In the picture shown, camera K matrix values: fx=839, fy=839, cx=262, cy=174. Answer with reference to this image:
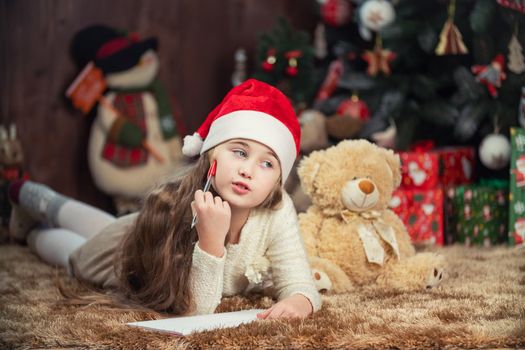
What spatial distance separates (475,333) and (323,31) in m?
2.03

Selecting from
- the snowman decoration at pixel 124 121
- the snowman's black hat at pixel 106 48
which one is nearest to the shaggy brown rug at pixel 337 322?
the snowman decoration at pixel 124 121

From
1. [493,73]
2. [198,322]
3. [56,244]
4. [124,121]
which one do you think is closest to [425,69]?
[493,73]

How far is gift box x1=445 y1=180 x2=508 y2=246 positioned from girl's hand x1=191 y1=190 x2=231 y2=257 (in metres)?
1.25

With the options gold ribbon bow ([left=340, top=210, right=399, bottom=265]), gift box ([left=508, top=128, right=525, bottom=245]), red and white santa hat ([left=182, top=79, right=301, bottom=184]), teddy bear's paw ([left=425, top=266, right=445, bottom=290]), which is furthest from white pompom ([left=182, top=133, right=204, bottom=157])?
gift box ([left=508, top=128, right=525, bottom=245])

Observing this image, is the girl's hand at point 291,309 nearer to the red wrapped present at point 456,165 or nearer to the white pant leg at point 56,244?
the white pant leg at point 56,244

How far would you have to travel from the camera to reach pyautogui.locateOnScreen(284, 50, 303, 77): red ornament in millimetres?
2959

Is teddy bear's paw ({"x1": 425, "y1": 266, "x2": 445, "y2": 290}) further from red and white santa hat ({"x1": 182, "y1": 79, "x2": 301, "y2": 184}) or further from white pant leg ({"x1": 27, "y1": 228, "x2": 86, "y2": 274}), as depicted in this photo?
white pant leg ({"x1": 27, "y1": 228, "x2": 86, "y2": 274})

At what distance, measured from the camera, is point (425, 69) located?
294 cm

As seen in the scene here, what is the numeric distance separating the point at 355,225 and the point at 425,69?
1.25m

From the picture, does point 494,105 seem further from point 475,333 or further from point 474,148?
point 475,333

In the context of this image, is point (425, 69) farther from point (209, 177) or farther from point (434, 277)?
point (209, 177)

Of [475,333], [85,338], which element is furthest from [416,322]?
[85,338]

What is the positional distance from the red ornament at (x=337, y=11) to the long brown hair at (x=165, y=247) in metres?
1.59

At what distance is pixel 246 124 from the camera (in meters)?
1.49
